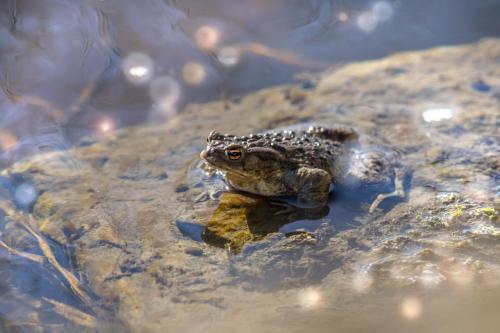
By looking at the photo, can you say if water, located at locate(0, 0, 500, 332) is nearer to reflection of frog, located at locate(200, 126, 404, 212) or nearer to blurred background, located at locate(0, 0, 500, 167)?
blurred background, located at locate(0, 0, 500, 167)

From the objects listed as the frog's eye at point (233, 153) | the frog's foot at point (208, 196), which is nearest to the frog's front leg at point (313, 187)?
the frog's eye at point (233, 153)

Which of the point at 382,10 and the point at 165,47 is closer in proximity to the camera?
the point at 165,47

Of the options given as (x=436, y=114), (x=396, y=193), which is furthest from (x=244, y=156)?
(x=436, y=114)

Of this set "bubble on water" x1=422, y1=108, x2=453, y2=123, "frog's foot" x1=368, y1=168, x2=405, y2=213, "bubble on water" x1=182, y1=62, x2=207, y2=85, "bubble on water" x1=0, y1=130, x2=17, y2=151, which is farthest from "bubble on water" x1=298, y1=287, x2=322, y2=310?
"bubble on water" x1=182, y1=62, x2=207, y2=85

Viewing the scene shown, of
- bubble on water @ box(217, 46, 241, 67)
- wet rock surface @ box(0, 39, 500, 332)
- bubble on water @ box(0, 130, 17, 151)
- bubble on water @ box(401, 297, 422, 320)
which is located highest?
bubble on water @ box(217, 46, 241, 67)

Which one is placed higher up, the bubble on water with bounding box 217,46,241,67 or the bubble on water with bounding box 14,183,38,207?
the bubble on water with bounding box 217,46,241,67

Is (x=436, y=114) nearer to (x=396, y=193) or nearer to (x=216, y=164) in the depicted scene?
(x=396, y=193)

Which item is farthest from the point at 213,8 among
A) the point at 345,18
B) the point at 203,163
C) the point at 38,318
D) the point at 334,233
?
the point at 38,318
